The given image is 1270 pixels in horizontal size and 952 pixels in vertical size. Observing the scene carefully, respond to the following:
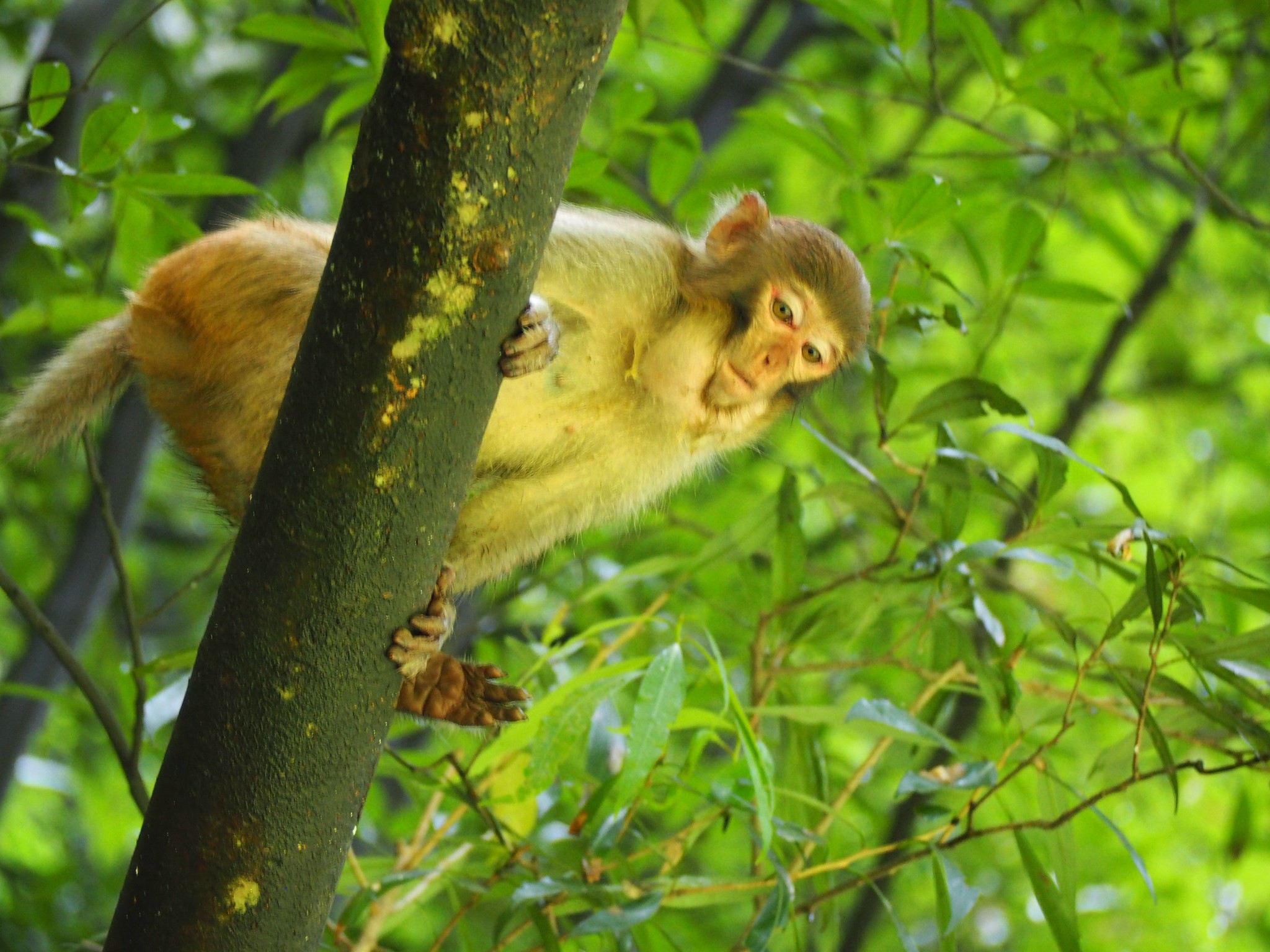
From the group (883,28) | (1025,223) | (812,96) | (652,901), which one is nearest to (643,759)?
(652,901)

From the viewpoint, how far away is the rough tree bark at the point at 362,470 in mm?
1277

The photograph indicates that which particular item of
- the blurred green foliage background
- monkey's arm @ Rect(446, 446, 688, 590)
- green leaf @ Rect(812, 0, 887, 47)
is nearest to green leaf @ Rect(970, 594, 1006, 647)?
the blurred green foliage background

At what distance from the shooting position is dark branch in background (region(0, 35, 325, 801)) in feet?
11.8

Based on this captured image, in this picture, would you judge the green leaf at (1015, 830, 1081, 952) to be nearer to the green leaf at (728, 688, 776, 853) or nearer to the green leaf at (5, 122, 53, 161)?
the green leaf at (728, 688, 776, 853)

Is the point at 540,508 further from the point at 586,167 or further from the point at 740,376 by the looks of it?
the point at 586,167

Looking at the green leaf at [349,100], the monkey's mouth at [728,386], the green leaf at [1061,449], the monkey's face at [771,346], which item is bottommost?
the monkey's mouth at [728,386]

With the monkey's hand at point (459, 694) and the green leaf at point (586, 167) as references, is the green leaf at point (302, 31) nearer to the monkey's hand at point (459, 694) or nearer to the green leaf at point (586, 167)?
the green leaf at point (586, 167)

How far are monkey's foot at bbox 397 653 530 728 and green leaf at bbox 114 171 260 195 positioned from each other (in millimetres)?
979

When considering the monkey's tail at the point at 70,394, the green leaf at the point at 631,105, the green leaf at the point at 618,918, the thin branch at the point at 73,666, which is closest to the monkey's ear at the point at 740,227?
the green leaf at the point at 631,105

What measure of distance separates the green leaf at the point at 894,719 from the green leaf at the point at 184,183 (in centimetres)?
146

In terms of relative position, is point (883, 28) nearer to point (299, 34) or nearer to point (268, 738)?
point (299, 34)

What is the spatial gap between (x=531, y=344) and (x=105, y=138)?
3.78 ft

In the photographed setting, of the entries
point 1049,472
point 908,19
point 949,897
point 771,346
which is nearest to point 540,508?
point 771,346

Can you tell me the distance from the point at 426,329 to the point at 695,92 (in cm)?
434
